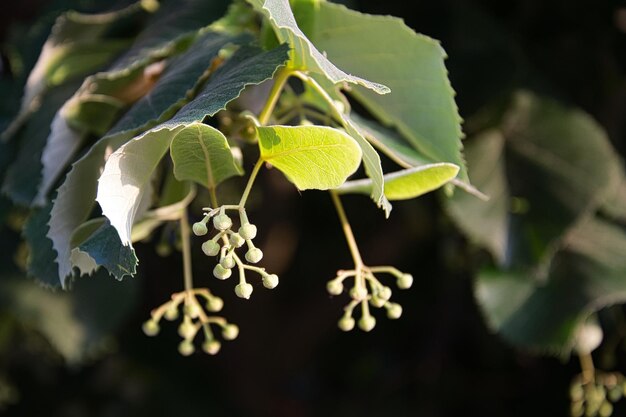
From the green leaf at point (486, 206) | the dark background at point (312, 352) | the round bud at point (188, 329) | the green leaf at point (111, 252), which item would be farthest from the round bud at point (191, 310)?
the dark background at point (312, 352)

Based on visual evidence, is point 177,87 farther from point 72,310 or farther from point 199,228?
point 72,310

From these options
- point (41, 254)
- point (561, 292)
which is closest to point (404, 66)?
point (41, 254)

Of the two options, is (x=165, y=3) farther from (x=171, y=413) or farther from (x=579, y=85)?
(x=171, y=413)

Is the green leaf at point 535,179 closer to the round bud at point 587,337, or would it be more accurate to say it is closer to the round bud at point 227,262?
the round bud at point 587,337

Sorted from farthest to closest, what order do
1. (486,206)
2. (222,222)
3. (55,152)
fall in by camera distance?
(486,206), (55,152), (222,222)

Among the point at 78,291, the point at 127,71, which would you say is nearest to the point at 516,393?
the point at 78,291
